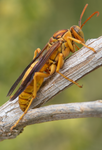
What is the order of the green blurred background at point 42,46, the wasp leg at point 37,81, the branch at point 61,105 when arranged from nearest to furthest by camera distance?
the branch at point 61,105, the wasp leg at point 37,81, the green blurred background at point 42,46

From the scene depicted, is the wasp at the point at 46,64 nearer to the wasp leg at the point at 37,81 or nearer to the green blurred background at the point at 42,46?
the wasp leg at the point at 37,81

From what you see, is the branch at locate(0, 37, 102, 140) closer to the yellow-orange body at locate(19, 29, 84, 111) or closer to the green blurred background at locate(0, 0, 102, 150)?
the yellow-orange body at locate(19, 29, 84, 111)

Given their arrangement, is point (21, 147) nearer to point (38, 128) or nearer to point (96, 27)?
point (38, 128)

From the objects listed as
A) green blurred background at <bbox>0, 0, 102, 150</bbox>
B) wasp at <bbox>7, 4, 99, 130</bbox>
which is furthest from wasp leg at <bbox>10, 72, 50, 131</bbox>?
green blurred background at <bbox>0, 0, 102, 150</bbox>

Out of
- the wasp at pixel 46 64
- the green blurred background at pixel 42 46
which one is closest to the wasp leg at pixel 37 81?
the wasp at pixel 46 64

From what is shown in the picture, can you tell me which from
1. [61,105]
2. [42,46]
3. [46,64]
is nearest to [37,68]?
[46,64]

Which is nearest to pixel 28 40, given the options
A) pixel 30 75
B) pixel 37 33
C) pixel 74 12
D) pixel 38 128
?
pixel 37 33
